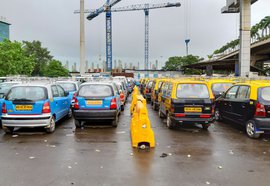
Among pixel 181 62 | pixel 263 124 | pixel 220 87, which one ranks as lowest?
pixel 263 124

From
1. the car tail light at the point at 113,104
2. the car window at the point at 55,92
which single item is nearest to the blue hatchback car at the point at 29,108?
the car window at the point at 55,92

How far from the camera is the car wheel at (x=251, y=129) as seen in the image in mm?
7820

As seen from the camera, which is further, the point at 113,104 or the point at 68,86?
the point at 68,86

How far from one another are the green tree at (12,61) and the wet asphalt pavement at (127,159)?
31.1 meters

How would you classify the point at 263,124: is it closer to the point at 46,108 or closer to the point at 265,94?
the point at 265,94

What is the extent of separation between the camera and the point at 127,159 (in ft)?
19.4

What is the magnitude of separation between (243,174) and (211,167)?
0.62m

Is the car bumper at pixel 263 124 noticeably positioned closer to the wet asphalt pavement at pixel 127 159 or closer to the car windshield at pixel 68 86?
the wet asphalt pavement at pixel 127 159

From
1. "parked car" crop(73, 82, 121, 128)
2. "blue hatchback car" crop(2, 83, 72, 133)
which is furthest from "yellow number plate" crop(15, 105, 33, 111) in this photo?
"parked car" crop(73, 82, 121, 128)

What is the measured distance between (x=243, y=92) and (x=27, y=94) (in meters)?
6.79

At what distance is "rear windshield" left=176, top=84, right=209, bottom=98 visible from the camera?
8.85m

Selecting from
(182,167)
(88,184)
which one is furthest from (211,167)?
(88,184)

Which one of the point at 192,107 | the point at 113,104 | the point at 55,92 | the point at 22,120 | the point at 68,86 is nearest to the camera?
the point at 22,120

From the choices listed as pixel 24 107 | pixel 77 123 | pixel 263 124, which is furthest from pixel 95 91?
pixel 263 124
